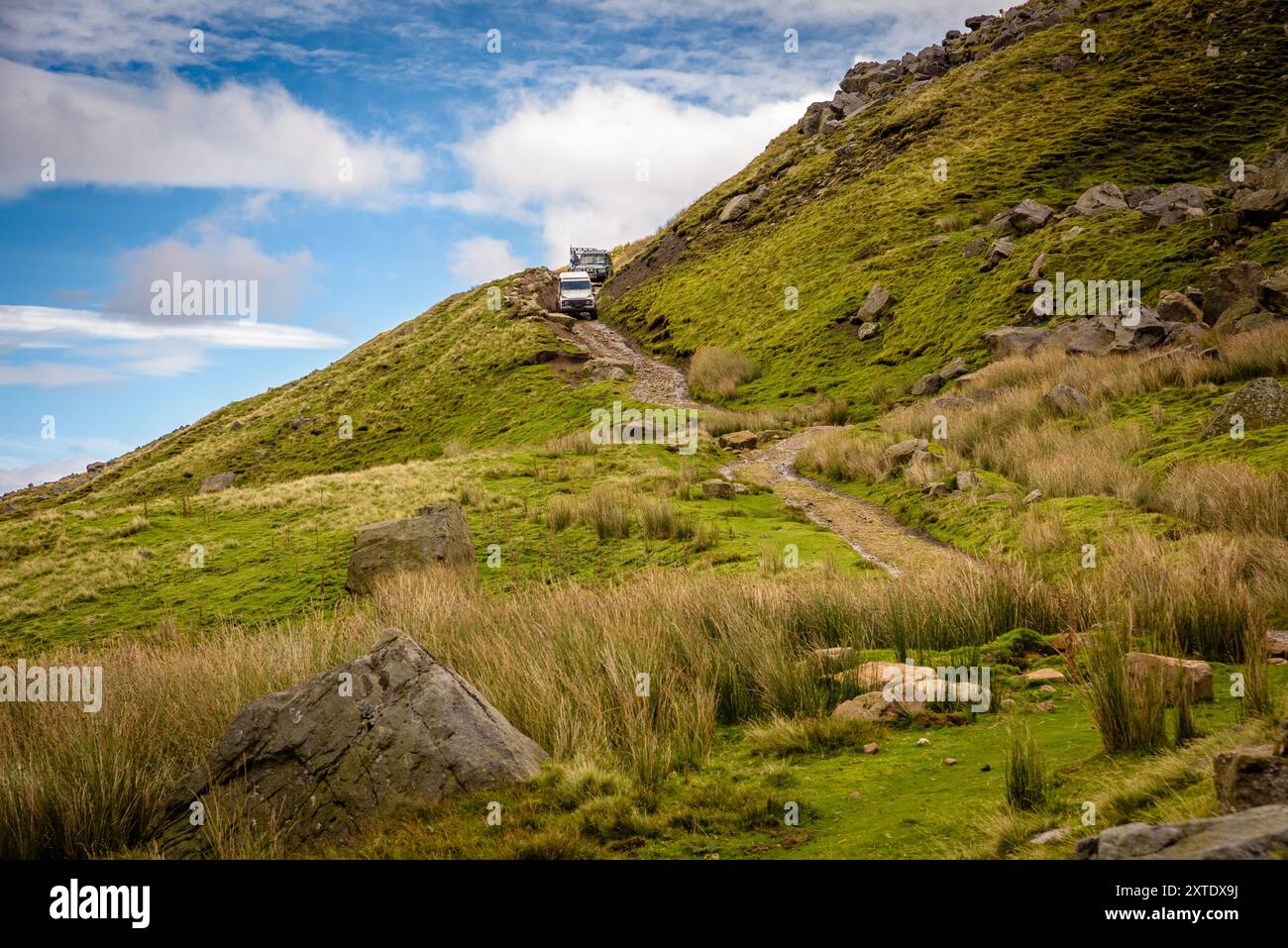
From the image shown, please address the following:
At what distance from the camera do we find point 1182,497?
1222cm

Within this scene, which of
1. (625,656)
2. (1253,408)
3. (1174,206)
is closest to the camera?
(625,656)

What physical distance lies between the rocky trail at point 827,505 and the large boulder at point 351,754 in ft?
21.5

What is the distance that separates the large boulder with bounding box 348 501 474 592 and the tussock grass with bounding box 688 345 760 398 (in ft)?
79.4

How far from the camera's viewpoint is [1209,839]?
9.55ft

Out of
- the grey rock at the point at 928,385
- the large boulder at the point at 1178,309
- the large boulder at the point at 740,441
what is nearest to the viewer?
the large boulder at the point at 1178,309

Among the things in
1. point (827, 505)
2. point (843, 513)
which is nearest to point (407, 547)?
point (843, 513)

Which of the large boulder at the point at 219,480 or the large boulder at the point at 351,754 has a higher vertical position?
the large boulder at the point at 219,480

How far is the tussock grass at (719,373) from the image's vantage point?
3878 cm

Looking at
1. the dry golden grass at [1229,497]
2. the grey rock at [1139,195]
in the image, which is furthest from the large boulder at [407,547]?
the grey rock at [1139,195]

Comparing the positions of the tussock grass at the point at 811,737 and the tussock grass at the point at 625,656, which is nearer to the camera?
the tussock grass at the point at 625,656

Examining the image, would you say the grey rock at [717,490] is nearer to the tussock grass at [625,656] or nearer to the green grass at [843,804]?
the tussock grass at [625,656]

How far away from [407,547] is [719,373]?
27.3 meters

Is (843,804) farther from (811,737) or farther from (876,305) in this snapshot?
(876,305)

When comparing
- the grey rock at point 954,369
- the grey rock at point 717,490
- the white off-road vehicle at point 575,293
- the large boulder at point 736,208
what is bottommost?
the grey rock at point 717,490
